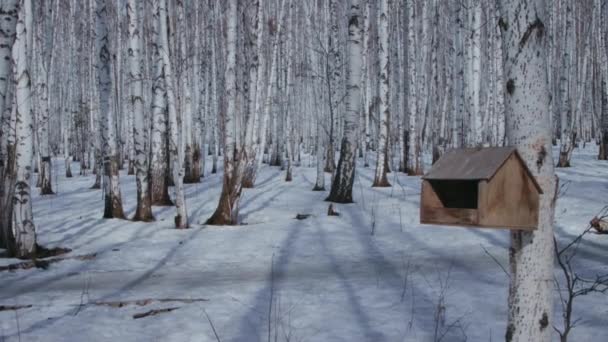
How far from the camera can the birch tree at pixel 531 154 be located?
2.77m

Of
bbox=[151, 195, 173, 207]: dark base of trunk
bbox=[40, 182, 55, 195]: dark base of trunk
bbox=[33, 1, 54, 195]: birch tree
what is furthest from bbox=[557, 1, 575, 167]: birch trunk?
bbox=[40, 182, 55, 195]: dark base of trunk

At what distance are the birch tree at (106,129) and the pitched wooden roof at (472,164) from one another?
27.5 feet

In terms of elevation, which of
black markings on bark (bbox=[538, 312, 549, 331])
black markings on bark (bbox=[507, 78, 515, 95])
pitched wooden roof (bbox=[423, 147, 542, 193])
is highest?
black markings on bark (bbox=[507, 78, 515, 95])

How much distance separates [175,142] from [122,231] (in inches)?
70.2

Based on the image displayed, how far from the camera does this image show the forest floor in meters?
4.36

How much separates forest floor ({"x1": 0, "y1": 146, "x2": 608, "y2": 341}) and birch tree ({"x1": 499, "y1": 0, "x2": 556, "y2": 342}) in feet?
3.62

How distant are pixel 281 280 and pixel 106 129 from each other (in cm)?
607

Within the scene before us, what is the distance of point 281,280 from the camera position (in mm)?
6051

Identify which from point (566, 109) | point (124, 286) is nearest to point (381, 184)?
point (566, 109)

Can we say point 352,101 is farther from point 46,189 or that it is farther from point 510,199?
point 46,189

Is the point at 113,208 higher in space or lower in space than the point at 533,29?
lower

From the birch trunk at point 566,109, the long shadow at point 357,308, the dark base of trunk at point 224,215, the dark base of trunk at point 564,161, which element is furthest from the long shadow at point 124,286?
the dark base of trunk at point 564,161

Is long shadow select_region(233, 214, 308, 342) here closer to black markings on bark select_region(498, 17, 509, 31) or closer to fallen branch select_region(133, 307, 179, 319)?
fallen branch select_region(133, 307, 179, 319)

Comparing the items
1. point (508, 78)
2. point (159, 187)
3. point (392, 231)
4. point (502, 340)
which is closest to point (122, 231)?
point (159, 187)
